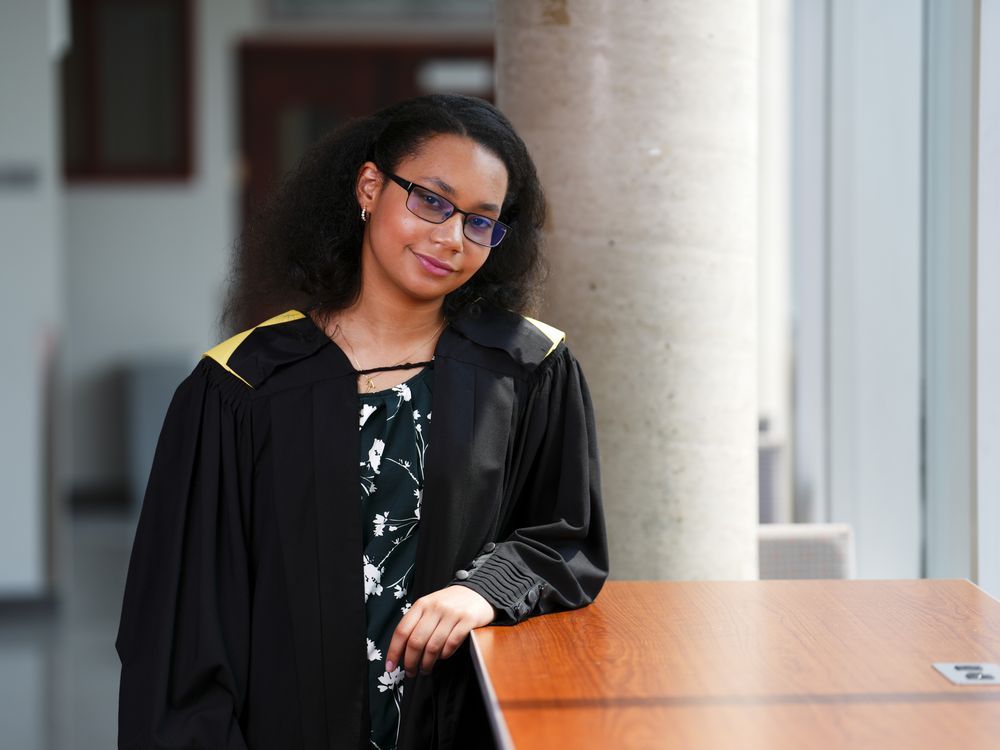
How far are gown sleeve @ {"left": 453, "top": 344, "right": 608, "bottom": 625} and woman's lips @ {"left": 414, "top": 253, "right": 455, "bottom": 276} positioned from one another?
0.22 m

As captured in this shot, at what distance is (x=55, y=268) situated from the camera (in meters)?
6.02

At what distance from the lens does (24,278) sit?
597 cm

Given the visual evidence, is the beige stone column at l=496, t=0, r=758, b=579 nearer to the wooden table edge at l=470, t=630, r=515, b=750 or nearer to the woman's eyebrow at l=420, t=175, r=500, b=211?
the woman's eyebrow at l=420, t=175, r=500, b=211

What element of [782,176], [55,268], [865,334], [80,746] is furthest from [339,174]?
[782,176]

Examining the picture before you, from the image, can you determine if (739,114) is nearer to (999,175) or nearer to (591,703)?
(999,175)

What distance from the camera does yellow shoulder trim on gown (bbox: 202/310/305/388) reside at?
2.01 metres

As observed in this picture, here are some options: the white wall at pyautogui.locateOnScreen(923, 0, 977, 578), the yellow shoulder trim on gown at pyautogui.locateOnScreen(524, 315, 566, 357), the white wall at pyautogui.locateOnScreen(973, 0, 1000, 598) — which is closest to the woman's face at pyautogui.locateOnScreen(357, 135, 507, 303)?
the yellow shoulder trim on gown at pyautogui.locateOnScreen(524, 315, 566, 357)

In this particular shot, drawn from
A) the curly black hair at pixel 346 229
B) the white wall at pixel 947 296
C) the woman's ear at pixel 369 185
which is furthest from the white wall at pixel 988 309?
the woman's ear at pixel 369 185

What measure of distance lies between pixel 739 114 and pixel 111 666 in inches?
142

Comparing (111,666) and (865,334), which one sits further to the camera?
(111,666)

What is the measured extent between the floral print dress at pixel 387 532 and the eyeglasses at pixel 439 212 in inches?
10.9

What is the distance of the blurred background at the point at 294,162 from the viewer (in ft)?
10.8

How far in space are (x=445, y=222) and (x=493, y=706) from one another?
792 millimetres

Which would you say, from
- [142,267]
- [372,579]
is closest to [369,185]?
[372,579]
